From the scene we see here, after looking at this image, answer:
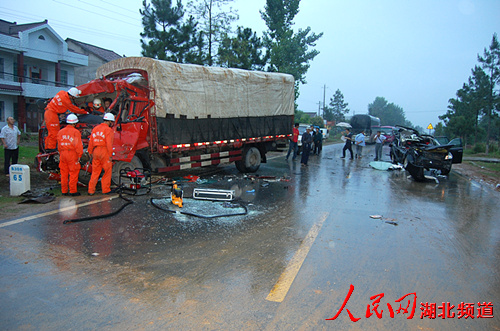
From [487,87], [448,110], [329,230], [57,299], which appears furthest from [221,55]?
[448,110]

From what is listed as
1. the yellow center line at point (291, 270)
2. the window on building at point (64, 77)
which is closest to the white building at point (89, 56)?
the window on building at point (64, 77)

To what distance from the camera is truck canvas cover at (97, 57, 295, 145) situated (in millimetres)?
9062

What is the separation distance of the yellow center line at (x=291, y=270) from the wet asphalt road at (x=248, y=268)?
0.05ft

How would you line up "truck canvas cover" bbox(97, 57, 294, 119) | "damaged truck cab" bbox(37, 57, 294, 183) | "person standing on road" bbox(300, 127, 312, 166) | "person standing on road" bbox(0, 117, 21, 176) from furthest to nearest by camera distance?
"person standing on road" bbox(300, 127, 312, 166)
"person standing on road" bbox(0, 117, 21, 176)
"truck canvas cover" bbox(97, 57, 294, 119)
"damaged truck cab" bbox(37, 57, 294, 183)

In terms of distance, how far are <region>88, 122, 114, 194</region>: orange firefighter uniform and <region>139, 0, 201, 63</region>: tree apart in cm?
1600

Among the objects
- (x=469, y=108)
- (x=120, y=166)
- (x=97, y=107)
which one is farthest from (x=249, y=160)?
(x=469, y=108)

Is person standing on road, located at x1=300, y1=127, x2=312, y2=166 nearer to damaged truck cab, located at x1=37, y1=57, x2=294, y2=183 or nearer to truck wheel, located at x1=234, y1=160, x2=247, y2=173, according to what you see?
damaged truck cab, located at x1=37, y1=57, x2=294, y2=183

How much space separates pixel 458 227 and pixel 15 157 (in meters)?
11.2

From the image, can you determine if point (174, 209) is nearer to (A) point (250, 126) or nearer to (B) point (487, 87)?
(A) point (250, 126)

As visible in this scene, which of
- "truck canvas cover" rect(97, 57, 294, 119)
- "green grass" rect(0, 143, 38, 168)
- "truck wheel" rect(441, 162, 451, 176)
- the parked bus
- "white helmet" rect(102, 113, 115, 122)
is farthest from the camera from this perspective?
the parked bus

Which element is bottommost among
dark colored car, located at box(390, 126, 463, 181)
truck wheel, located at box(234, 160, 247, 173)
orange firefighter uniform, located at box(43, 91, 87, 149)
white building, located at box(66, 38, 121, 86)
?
truck wheel, located at box(234, 160, 247, 173)

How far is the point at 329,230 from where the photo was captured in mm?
5887

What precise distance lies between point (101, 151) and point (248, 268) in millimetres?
4867

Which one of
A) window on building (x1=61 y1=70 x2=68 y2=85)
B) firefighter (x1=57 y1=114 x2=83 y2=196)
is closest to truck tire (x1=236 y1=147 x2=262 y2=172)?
firefighter (x1=57 y1=114 x2=83 y2=196)
